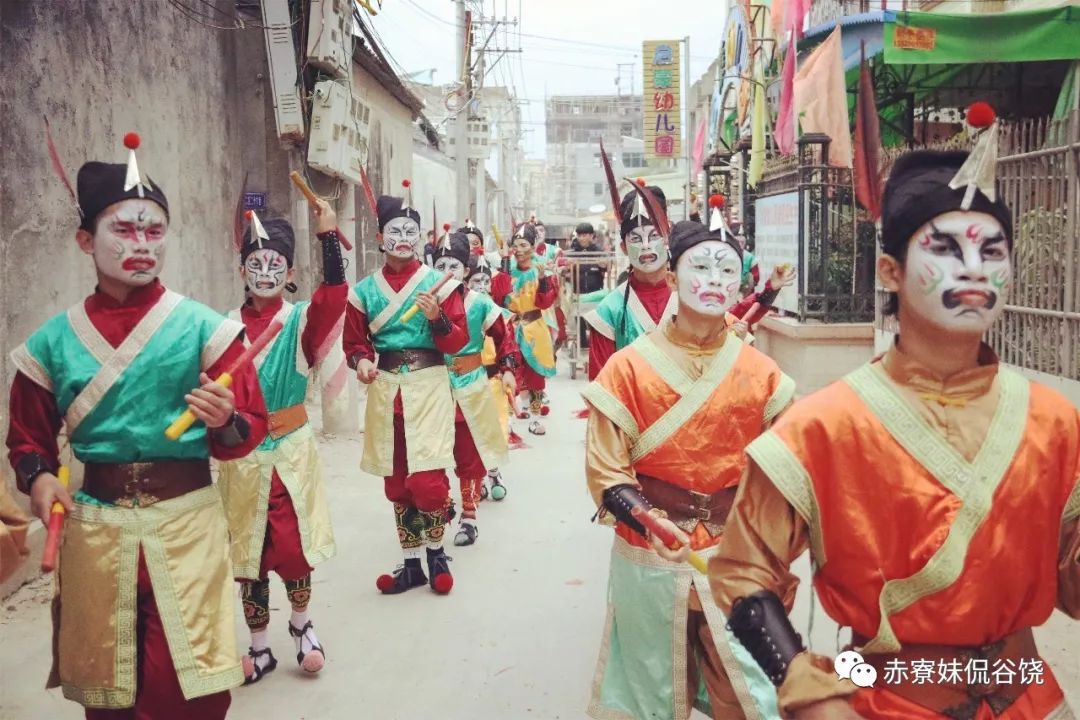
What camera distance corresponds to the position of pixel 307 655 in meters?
5.15

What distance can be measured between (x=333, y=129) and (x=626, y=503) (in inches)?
311

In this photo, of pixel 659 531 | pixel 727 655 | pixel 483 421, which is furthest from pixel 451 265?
pixel 659 531

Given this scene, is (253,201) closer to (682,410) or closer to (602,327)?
(602,327)

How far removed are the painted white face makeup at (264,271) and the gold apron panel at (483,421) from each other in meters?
2.32

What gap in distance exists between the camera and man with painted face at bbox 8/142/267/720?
349cm

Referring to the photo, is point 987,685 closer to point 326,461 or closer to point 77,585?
point 77,585

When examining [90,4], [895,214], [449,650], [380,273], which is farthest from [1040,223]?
[90,4]

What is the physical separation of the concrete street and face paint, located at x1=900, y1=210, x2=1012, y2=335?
302cm

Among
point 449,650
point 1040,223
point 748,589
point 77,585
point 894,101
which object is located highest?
point 894,101

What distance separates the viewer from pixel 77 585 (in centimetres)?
353

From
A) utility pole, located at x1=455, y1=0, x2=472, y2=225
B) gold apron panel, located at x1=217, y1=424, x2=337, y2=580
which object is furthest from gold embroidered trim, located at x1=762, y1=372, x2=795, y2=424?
utility pole, located at x1=455, y1=0, x2=472, y2=225

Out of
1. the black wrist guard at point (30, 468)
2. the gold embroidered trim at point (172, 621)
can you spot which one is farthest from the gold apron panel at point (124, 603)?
the black wrist guard at point (30, 468)

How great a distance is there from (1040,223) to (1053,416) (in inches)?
230

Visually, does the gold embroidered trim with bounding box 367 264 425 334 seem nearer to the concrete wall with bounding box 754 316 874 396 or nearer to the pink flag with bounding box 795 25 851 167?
the pink flag with bounding box 795 25 851 167
